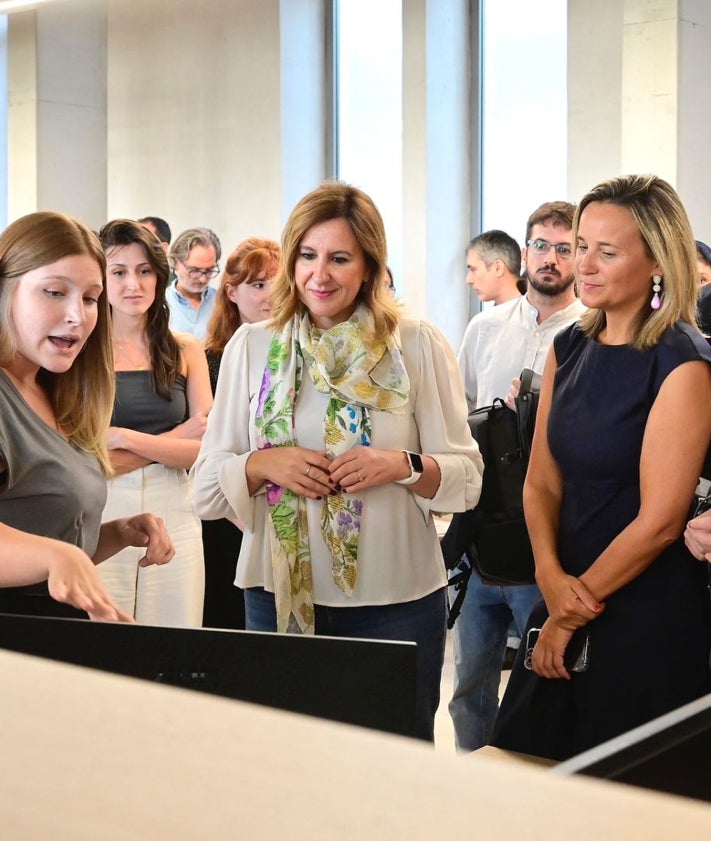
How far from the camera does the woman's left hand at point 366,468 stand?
2.26 meters

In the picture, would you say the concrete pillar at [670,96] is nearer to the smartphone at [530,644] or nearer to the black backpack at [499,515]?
the black backpack at [499,515]

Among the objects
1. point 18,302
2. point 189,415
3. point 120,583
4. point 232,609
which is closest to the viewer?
point 18,302

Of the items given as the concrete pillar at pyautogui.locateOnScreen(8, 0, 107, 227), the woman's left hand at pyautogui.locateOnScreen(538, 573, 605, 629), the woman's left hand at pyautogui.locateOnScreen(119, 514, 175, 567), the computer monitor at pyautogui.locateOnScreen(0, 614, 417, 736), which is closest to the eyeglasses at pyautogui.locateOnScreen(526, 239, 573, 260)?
the woman's left hand at pyautogui.locateOnScreen(538, 573, 605, 629)

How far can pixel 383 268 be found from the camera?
2.46 meters

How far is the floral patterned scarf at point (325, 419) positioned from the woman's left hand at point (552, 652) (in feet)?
1.39

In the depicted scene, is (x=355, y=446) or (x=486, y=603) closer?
(x=355, y=446)

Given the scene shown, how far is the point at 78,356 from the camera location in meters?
2.11

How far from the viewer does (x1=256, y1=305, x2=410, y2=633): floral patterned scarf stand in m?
2.30

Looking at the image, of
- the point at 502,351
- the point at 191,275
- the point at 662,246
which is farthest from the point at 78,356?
the point at 191,275

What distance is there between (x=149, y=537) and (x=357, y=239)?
0.82m

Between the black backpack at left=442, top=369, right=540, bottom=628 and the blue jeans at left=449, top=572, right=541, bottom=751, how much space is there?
0.20m

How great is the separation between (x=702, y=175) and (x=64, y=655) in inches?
201

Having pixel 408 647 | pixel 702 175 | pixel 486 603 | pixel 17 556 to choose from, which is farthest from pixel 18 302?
pixel 702 175

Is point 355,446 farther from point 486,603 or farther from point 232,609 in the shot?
point 232,609
